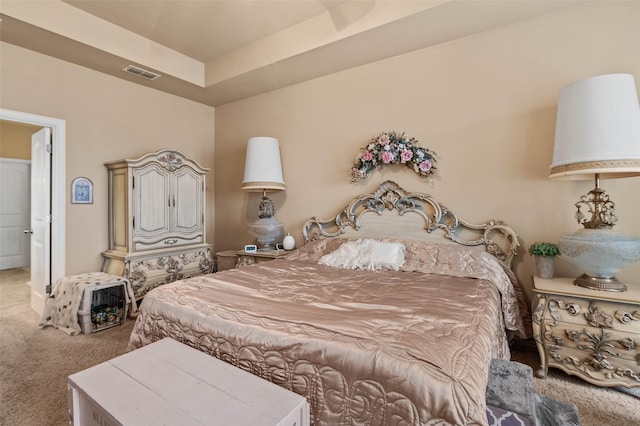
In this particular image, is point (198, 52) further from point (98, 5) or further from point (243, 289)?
point (243, 289)

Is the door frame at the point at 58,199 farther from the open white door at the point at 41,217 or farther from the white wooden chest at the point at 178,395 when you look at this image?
the white wooden chest at the point at 178,395

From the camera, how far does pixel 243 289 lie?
6.39 feet

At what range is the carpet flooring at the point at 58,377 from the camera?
1.71 metres

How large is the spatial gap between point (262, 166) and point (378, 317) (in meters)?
2.57

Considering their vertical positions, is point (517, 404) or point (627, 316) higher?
point (627, 316)

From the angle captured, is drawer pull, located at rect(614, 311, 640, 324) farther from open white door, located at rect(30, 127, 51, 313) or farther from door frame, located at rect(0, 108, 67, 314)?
open white door, located at rect(30, 127, 51, 313)

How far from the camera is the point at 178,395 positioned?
1.11 meters

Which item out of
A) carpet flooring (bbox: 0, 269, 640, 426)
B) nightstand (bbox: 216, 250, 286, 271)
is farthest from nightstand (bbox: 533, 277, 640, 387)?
nightstand (bbox: 216, 250, 286, 271)

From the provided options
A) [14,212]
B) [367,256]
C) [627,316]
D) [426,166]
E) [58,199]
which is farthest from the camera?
[14,212]

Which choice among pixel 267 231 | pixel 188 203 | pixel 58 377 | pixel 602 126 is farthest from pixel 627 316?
pixel 188 203

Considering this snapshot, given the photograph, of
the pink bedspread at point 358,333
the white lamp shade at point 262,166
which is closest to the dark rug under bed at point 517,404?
the pink bedspread at point 358,333

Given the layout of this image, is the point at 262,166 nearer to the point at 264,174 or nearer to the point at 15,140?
the point at 264,174

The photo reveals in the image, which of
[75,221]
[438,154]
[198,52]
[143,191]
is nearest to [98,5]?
[198,52]

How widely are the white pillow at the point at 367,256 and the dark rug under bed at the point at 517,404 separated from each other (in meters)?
1.14
